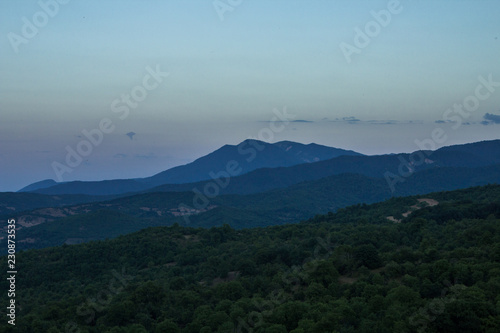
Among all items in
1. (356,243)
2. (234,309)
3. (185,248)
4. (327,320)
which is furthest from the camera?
(185,248)

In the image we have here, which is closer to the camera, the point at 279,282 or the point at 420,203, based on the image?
the point at 279,282

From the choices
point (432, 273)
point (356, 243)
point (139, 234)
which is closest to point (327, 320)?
point (432, 273)

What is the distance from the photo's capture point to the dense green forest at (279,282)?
29422 mm

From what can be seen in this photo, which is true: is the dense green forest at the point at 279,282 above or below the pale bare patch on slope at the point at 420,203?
below

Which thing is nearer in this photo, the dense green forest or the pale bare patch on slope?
the dense green forest

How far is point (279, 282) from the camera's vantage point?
42.4m

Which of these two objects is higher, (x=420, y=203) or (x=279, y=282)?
(x=420, y=203)

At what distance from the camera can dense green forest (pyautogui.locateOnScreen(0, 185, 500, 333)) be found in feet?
96.5

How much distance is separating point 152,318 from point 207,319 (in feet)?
24.6

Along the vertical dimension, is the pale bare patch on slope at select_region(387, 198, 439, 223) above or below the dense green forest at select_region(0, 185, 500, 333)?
above

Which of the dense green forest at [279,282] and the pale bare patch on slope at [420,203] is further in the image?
the pale bare patch on slope at [420,203]

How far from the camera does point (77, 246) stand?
229 feet

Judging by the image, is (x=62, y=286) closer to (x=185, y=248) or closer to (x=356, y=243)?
(x=185, y=248)

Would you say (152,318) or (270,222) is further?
(270,222)
